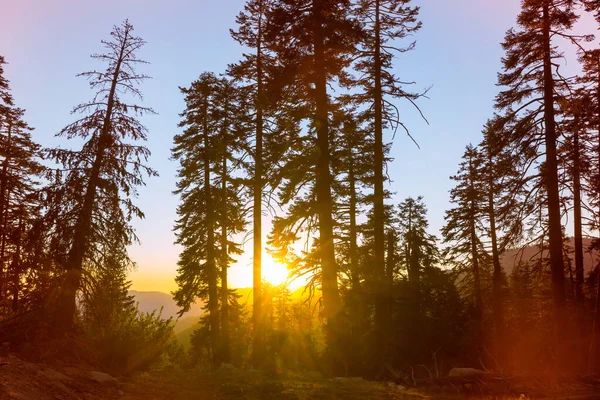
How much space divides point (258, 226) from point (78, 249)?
8.50 meters

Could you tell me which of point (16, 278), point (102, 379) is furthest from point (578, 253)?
point (16, 278)

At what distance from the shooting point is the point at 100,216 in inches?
637

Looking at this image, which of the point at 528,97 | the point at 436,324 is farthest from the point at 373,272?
the point at 436,324

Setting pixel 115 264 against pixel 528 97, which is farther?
pixel 528 97

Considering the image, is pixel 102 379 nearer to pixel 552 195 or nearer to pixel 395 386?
pixel 395 386

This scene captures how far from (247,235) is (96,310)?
26.2 ft

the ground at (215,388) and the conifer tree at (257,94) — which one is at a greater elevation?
the conifer tree at (257,94)

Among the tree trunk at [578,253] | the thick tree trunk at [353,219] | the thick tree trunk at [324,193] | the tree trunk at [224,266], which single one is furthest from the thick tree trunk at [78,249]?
the tree trunk at [578,253]

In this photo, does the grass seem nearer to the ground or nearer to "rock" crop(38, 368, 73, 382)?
the ground

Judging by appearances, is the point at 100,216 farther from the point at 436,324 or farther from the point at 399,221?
the point at 399,221

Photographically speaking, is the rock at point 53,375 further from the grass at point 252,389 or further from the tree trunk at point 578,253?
the tree trunk at point 578,253

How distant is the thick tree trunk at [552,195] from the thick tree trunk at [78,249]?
17.1 meters

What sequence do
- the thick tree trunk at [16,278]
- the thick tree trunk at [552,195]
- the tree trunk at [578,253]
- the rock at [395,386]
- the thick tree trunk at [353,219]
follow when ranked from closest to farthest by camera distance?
the rock at [395,386], the thick tree trunk at [16,278], the thick tree trunk at [552,195], the tree trunk at [578,253], the thick tree trunk at [353,219]

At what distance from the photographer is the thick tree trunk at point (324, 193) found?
49.2ft
